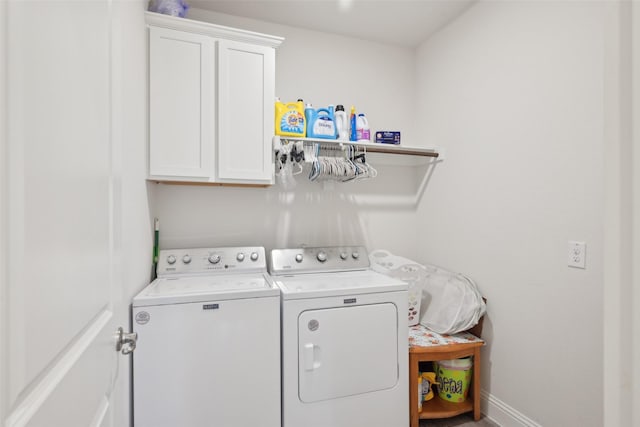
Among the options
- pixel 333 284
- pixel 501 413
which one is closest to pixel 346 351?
pixel 333 284

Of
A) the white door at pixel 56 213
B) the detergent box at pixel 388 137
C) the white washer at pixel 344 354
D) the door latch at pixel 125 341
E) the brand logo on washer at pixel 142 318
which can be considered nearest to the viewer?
the white door at pixel 56 213

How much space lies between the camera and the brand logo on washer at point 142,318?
1481 mm

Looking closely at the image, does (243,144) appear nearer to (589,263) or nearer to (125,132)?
(125,132)

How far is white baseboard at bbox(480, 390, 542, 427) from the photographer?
1.83 meters

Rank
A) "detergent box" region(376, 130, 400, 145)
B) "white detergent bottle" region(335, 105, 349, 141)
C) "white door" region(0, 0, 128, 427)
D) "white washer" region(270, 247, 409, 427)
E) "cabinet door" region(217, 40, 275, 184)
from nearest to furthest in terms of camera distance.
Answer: "white door" region(0, 0, 128, 427) → "white washer" region(270, 247, 409, 427) → "cabinet door" region(217, 40, 275, 184) → "white detergent bottle" region(335, 105, 349, 141) → "detergent box" region(376, 130, 400, 145)

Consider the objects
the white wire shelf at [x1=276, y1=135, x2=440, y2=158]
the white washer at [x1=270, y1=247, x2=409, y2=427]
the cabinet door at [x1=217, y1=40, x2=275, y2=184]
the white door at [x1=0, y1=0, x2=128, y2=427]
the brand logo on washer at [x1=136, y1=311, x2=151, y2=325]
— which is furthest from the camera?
the white wire shelf at [x1=276, y1=135, x2=440, y2=158]

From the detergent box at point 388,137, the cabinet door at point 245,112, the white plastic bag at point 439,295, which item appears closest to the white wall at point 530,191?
the white plastic bag at point 439,295

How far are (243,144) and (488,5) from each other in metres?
1.84

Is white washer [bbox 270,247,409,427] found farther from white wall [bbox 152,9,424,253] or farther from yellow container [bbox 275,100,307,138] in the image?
yellow container [bbox 275,100,307,138]

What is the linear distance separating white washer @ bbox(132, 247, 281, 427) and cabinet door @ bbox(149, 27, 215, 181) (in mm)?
731

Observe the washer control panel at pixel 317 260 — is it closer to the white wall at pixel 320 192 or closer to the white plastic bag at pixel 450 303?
the white wall at pixel 320 192

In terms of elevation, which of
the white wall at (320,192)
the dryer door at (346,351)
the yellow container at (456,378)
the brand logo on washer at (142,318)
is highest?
the white wall at (320,192)

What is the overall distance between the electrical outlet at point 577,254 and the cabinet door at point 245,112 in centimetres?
172

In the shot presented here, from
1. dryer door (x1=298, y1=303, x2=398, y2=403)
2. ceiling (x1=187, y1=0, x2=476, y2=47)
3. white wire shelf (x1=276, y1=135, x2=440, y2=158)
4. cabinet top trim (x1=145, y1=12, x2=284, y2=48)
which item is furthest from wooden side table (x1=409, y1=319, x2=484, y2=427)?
ceiling (x1=187, y1=0, x2=476, y2=47)
